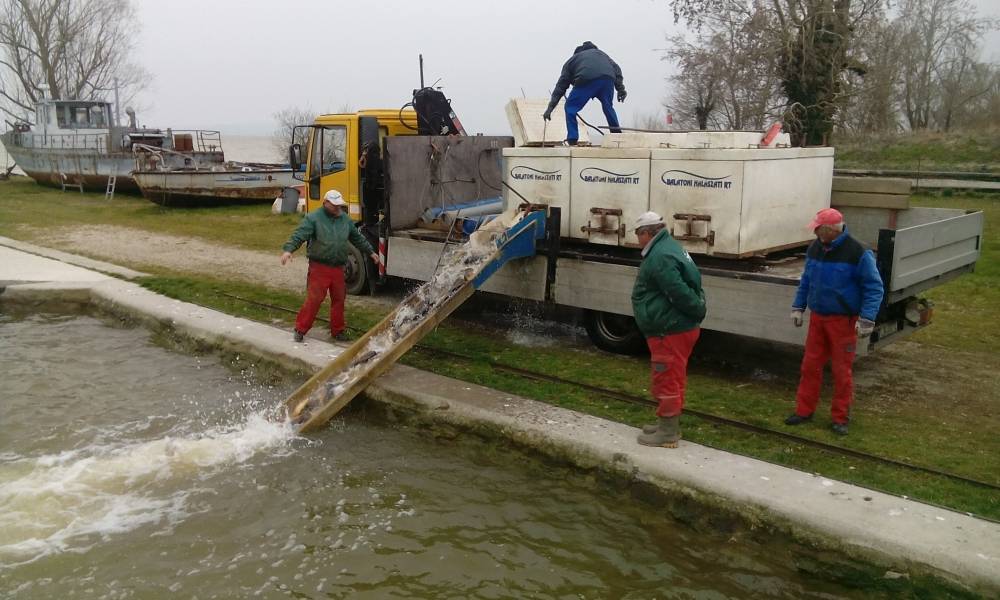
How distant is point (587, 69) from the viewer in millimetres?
9367

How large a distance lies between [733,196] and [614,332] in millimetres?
2031

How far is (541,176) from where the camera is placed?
28.8 feet

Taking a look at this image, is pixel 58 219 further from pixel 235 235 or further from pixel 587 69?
pixel 587 69

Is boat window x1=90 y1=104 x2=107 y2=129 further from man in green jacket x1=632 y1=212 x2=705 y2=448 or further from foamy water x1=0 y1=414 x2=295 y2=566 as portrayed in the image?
man in green jacket x1=632 y1=212 x2=705 y2=448

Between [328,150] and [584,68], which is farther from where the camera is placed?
[328,150]

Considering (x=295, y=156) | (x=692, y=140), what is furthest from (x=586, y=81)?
(x=295, y=156)

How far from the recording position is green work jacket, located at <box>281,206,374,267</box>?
869cm

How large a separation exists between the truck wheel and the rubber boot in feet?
20.6

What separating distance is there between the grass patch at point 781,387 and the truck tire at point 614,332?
130 mm

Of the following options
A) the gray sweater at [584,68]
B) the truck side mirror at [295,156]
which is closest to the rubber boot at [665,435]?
the gray sweater at [584,68]

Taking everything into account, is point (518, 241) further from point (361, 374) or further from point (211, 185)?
point (211, 185)

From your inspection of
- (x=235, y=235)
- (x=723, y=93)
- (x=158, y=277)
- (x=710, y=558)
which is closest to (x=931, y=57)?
(x=723, y=93)

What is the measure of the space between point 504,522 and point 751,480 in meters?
1.64

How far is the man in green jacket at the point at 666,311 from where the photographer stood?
5758 millimetres
